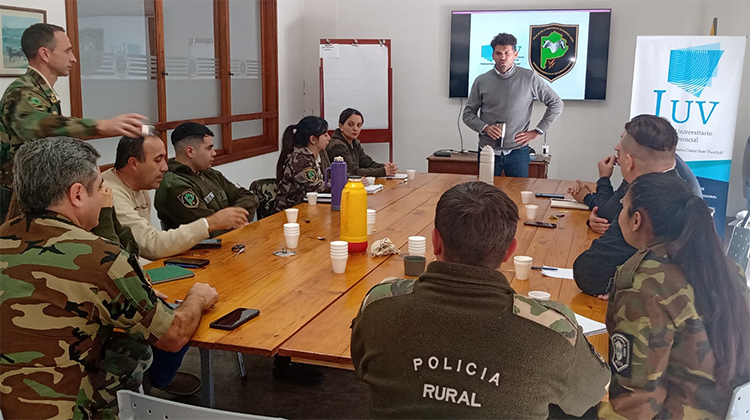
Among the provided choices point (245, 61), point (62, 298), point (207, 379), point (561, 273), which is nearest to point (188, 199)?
point (207, 379)

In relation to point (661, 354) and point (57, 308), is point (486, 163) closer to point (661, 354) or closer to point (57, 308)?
point (661, 354)

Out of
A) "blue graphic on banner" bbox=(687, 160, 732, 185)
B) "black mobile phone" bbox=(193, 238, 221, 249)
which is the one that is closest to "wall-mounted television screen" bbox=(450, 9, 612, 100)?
"blue graphic on banner" bbox=(687, 160, 732, 185)

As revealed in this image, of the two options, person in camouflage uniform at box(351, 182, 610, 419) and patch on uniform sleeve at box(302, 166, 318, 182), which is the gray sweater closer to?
patch on uniform sleeve at box(302, 166, 318, 182)

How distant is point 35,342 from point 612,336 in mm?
1364

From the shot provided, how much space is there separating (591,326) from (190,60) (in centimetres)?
456

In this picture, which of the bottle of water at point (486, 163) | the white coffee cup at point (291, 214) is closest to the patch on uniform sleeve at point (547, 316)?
the white coffee cup at point (291, 214)

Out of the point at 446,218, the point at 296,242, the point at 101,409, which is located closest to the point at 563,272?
the point at 296,242

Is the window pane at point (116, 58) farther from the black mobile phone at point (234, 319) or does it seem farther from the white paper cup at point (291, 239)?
the black mobile phone at point (234, 319)

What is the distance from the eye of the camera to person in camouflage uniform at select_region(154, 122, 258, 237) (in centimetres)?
318

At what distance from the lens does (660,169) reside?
275 cm

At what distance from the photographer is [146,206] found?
3047 millimetres

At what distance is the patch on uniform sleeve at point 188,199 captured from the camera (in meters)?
3.17

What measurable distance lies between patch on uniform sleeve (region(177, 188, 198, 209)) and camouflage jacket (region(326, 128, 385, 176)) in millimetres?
1791

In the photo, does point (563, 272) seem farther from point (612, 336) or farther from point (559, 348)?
point (559, 348)
